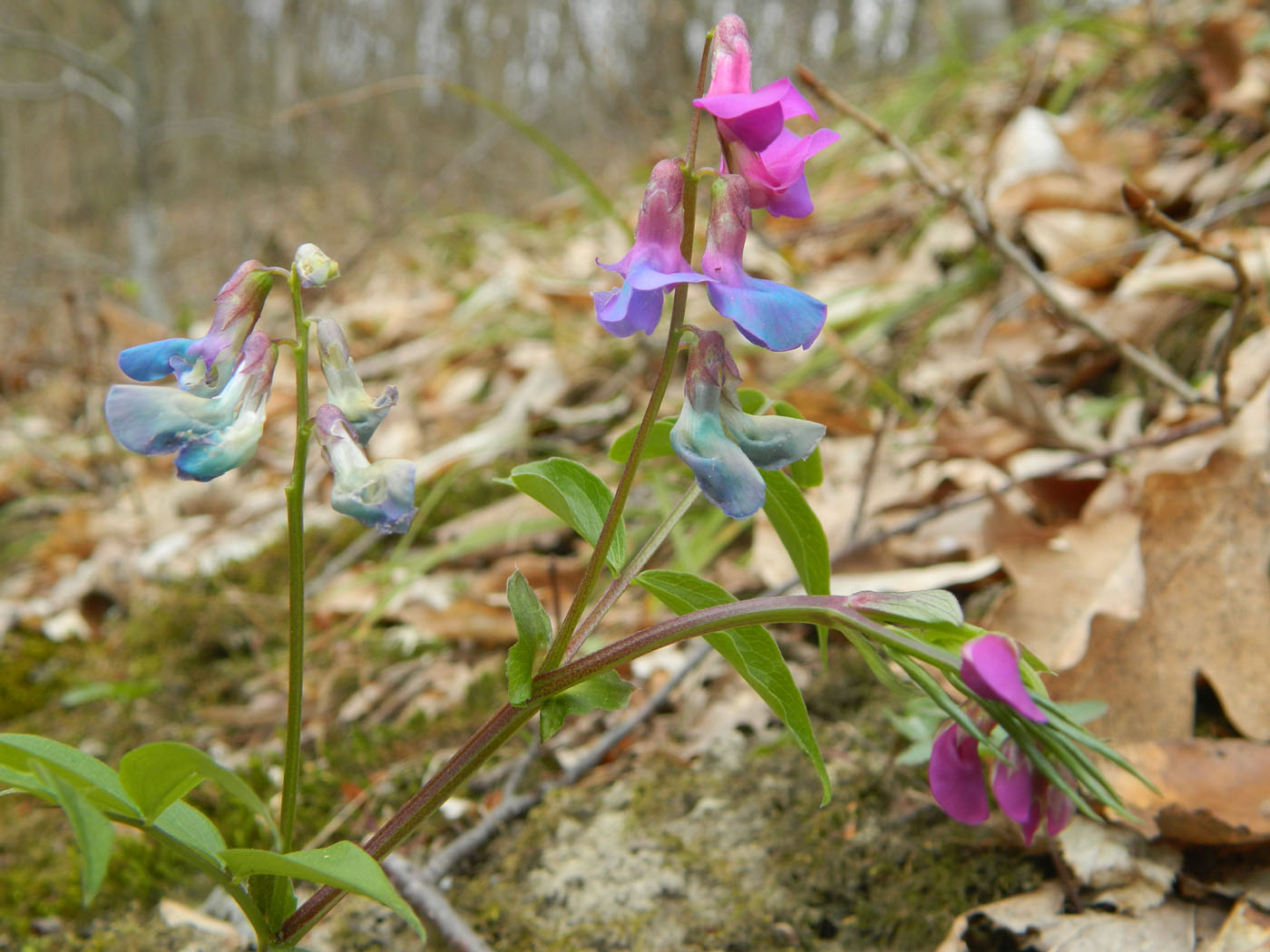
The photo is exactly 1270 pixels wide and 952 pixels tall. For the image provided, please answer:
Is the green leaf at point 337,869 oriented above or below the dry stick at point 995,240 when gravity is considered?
below

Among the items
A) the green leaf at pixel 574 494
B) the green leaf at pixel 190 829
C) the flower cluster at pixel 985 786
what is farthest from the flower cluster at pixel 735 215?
the green leaf at pixel 190 829

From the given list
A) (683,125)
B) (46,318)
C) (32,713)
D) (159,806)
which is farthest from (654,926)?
(46,318)

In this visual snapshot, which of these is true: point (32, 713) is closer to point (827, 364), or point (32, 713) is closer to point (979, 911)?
point (979, 911)

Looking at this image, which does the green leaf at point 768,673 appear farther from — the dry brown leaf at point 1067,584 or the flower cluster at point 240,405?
the dry brown leaf at point 1067,584

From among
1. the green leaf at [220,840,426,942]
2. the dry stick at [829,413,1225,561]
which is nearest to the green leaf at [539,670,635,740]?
the green leaf at [220,840,426,942]

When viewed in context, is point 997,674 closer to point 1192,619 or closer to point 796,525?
point 796,525

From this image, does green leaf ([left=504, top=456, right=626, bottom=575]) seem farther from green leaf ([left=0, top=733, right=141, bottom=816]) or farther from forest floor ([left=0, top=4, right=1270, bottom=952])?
forest floor ([left=0, top=4, right=1270, bottom=952])
